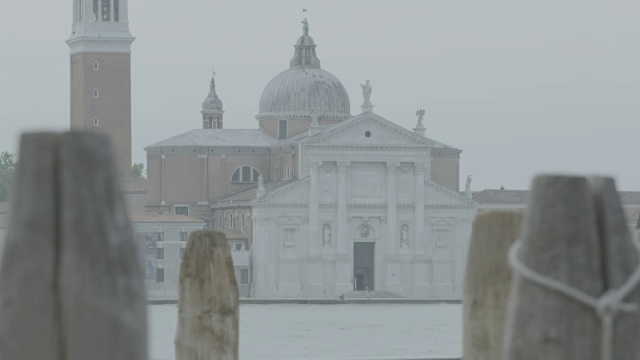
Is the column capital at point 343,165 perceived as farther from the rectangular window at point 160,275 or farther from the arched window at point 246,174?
the rectangular window at point 160,275

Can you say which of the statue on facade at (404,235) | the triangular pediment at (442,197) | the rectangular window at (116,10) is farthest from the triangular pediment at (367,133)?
the rectangular window at (116,10)

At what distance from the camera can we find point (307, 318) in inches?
2680

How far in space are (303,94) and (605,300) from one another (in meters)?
91.8

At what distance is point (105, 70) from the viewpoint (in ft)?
299

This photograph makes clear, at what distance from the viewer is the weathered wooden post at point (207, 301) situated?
876cm

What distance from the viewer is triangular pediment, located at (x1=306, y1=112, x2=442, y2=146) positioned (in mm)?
85812

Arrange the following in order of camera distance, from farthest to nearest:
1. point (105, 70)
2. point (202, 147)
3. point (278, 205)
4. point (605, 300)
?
point (202, 147)
point (105, 70)
point (278, 205)
point (605, 300)

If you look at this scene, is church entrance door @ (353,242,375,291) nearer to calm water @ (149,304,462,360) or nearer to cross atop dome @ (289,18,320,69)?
calm water @ (149,304,462,360)

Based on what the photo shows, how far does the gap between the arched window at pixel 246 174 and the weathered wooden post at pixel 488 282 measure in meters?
87.8

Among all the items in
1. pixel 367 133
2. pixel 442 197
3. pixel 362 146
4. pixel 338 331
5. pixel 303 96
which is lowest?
pixel 338 331

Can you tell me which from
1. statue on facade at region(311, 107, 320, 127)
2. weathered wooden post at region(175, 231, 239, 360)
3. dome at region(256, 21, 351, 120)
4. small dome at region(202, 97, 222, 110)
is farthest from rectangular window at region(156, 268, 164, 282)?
weathered wooden post at region(175, 231, 239, 360)

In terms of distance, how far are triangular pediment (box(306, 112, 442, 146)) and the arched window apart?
7.90 meters

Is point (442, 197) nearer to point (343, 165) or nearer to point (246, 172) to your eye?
point (343, 165)

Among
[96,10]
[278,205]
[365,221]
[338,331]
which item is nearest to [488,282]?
[338,331]
